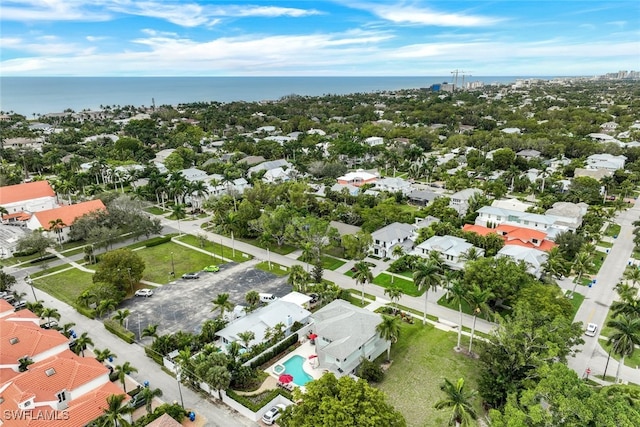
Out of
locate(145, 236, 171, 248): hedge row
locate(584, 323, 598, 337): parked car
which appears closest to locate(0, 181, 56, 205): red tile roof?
locate(145, 236, 171, 248): hedge row

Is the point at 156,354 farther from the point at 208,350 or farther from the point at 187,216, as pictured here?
the point at 187,216

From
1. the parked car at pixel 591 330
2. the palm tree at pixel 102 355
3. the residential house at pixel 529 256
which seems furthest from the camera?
the residential house at pixel 529 256

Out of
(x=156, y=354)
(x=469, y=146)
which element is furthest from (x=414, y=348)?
(x=469, y=146)

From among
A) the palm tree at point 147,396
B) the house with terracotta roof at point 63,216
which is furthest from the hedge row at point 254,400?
the house with terracotta roof at point 63,216

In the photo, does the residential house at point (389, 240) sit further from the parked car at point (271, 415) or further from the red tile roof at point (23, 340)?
the red tile roof at point (23, 340)

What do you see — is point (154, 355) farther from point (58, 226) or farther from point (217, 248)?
point (58, 226)
